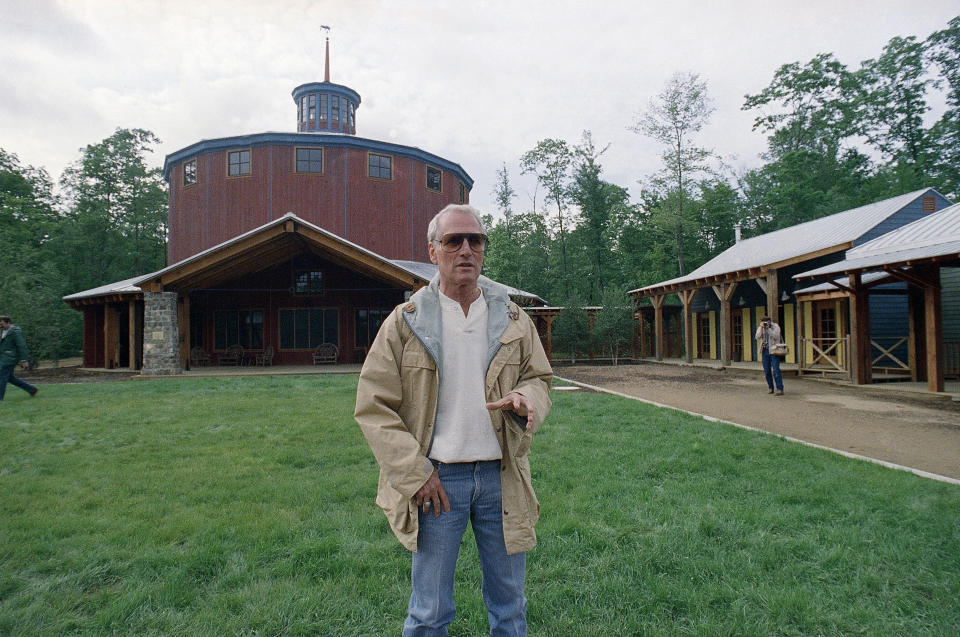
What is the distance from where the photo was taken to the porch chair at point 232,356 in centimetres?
1848

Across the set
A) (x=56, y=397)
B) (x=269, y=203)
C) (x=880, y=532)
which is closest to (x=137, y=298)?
(x=269, y=203)

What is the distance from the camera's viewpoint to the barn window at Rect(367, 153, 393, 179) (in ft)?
67.5

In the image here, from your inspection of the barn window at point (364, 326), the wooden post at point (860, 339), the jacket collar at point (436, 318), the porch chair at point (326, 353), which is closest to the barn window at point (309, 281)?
the barn window at point (364, 326)

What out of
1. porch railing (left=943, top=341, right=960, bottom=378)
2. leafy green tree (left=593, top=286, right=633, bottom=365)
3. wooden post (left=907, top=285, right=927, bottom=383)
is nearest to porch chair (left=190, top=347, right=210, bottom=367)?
leafy green tree (left=593, top=286, right=633, bottom=365)

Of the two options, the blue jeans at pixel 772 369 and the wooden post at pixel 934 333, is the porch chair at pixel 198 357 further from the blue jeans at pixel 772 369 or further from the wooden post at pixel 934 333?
the wooden post at pixel 934 333

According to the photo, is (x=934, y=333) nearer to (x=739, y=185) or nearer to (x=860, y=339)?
(x=860, y=339)

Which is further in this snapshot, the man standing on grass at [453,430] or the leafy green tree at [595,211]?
the leafy green tree at [595,211]

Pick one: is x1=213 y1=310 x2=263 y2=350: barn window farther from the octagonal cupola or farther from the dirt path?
the dirt path

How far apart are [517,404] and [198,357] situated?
1957cm

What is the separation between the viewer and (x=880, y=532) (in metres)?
3.37

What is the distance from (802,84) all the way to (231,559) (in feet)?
123

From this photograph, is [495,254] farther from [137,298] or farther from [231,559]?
[231,559]

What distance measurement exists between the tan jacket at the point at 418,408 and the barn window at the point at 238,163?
2097cm

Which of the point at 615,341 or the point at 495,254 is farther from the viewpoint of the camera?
the point at 495,254
